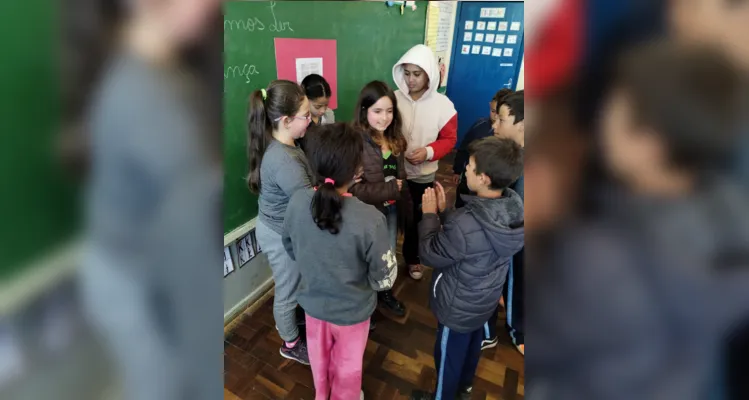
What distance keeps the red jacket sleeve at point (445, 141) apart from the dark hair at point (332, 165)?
2.91ft

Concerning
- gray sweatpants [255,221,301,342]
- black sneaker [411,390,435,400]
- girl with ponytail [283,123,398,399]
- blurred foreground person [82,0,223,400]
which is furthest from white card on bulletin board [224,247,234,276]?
blurred foreground person [82,0,223,400]

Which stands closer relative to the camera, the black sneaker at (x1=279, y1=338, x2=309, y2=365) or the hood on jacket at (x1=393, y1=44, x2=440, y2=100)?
the black sneaker at (x1=279, y1=338, x2=309, y2=365)

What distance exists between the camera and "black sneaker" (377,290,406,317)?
217cm

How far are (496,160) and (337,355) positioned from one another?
3.03 feet

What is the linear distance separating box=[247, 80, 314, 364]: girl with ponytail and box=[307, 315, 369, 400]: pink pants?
1.16ft

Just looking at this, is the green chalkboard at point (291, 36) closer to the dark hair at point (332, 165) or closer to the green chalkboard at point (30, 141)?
the dark hair at point (332, 165)

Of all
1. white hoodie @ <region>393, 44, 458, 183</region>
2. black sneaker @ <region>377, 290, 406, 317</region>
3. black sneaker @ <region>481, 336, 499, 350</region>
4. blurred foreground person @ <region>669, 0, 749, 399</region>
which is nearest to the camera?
blurred foreground person @ <region>669, 0, 749, 399</region>

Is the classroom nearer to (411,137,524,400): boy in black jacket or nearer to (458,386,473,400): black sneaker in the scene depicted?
(458,386,473,400): black sneaker

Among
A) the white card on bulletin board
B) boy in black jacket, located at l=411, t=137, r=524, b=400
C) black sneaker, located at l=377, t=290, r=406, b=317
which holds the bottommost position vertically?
black sneaker, located at l=377, t=290, r=406, b=317

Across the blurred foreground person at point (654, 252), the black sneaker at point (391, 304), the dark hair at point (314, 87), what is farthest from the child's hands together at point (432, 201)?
the blurred foreground person at point (654, 252)

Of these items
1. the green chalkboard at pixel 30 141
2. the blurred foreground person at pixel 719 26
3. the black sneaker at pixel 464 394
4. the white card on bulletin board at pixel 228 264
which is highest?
the blurred foreground person at pixel 719 26

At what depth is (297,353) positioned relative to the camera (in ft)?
6.07

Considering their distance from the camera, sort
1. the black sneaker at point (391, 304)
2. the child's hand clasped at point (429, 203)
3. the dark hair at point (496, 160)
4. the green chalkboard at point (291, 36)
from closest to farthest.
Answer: the dark hair at point (496, 160) → the child's hand clasped at point (429, 203) → the green chalkboard at point (291, 36) → the black sneaker at point (391, 304)

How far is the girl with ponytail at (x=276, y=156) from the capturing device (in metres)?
1.38
